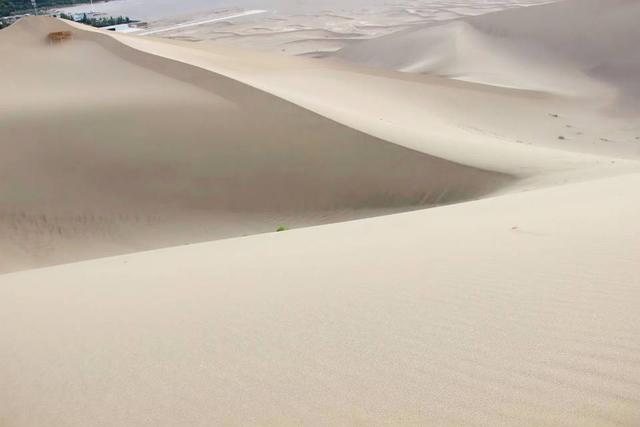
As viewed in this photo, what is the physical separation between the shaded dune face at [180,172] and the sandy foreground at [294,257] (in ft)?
0.17

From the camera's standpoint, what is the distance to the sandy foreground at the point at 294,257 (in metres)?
2.51

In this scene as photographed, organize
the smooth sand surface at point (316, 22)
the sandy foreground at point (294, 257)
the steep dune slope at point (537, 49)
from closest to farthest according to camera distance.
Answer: the sandy foreground at point (294, 257) < the steep dune slope at point (537, 49) < the smooth sand surface at point (316, 22)

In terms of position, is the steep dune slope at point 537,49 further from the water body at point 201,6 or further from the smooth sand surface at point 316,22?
the water body at point 201,6

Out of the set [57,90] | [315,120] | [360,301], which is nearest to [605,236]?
[360,301]

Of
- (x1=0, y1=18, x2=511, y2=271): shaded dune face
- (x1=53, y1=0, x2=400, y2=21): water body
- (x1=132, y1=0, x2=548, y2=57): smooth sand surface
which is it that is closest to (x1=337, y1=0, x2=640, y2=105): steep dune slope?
(x1=132, y1=0, x2=548, y2=57): smooth sand surface

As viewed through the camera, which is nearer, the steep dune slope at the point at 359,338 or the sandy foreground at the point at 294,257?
the steep dune slope at the point at 359,338

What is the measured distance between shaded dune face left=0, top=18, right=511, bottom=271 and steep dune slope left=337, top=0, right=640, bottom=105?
14.5 metres

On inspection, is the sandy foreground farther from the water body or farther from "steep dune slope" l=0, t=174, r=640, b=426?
the water body

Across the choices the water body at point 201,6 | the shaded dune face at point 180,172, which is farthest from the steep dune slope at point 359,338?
the water body at point 201,6

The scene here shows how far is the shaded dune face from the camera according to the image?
33.6ft

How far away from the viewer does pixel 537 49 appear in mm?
31047

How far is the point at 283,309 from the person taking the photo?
3.59 metres

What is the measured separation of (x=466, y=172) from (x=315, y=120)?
396cm

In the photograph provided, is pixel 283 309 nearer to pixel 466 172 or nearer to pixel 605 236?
pixel 605 236
